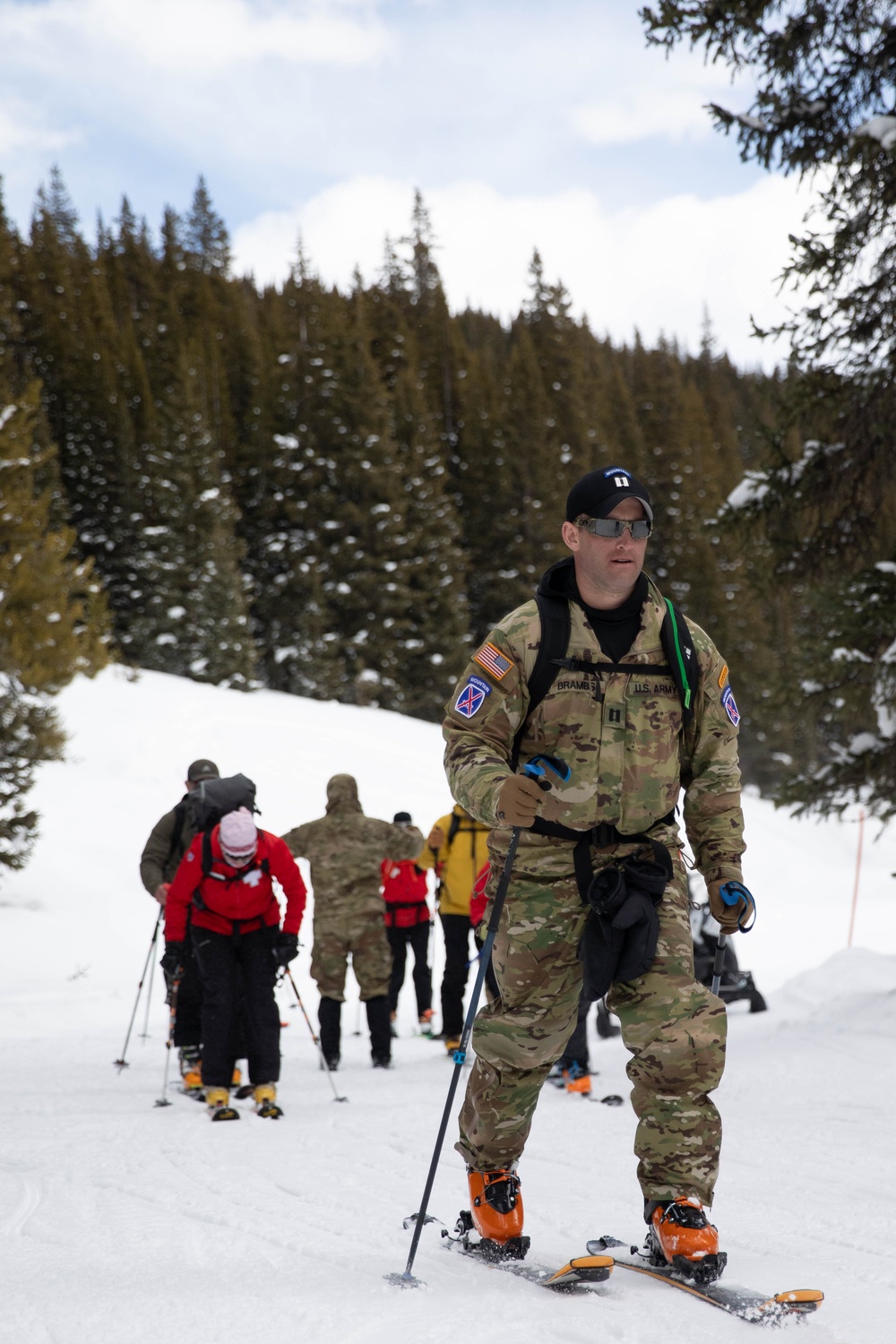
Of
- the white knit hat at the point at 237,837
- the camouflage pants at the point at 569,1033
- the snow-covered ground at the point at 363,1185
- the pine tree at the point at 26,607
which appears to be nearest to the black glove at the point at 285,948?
the white knit hat at the point at 237,837

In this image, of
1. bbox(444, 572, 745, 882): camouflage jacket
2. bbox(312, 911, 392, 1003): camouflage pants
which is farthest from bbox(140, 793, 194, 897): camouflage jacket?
bbox(444, 572, 745, 882): camouflage jacket

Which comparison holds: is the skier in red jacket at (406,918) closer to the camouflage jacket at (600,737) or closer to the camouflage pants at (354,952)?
the camouflage pants at (354,952)

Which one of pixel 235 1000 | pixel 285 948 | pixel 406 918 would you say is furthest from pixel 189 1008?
pixel 406 918

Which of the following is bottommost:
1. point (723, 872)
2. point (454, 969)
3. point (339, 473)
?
point (454, 969)

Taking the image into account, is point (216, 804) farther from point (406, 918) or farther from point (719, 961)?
point (719, 961)

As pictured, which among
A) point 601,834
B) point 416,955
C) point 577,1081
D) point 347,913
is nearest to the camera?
point 601,834

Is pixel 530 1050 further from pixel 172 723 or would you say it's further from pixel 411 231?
pixel 411 231

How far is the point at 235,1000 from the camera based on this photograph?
286 inches

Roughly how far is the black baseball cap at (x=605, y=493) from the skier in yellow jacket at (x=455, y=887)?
5.79m

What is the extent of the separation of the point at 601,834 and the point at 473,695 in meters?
0.58

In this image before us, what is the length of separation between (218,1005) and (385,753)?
19965 millimetres

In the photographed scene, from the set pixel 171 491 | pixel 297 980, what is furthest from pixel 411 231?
pixel 297 980

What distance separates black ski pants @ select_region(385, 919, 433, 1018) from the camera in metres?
10.9

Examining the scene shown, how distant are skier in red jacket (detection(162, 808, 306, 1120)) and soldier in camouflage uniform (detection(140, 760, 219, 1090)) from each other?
0.78 meters
